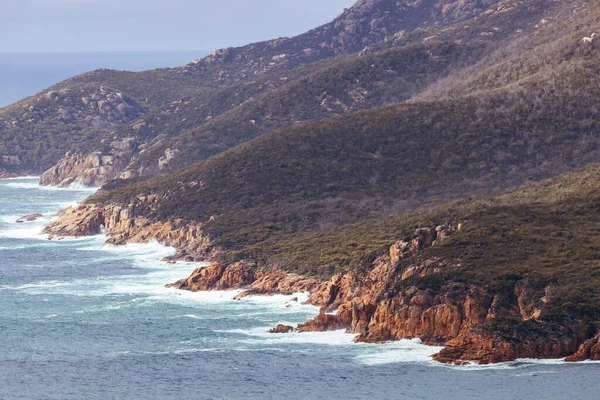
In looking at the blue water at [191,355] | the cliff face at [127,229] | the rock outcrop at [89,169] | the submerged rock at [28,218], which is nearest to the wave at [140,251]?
the cliff face at [127,229]

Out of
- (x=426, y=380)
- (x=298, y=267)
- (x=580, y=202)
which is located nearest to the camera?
(x=426, y=380)

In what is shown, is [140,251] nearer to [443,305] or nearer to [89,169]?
[443,305]

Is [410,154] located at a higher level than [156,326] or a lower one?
higher

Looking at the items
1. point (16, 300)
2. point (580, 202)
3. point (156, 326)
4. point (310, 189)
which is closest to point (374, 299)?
point (156, 326)

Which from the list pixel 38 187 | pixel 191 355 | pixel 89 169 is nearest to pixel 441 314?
pixel 191 355

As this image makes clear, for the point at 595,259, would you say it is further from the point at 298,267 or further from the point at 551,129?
the point at 551,129

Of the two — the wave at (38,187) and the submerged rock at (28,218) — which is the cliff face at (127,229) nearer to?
the submerged rock at (28,218)
